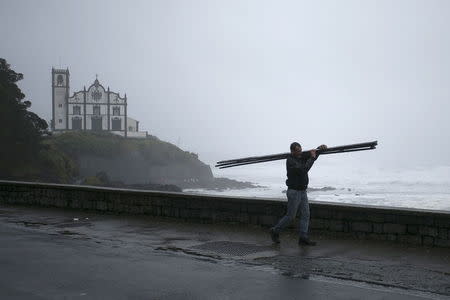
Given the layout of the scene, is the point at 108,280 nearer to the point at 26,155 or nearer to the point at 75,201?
the point at 75,201

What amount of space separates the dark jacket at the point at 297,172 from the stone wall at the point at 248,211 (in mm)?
1194

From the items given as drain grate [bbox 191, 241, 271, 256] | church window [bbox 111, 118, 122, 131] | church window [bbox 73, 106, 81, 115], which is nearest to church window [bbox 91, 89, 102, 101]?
church window [bbox 73, 106, 81, 115]

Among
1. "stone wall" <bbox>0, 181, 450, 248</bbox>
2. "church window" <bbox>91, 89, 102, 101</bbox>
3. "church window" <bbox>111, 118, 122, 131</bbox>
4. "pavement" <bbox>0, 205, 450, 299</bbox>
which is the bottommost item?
"pavement" <bbox>0, 205, 450, 299</bbox>

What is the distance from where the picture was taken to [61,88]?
117m

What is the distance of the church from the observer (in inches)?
4567

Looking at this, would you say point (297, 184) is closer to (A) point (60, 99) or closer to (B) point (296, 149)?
(B) point (296, 149)

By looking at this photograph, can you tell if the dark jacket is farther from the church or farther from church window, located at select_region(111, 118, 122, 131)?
church window, located at select_region(111, 118, 122, 131)

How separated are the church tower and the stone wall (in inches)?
4087

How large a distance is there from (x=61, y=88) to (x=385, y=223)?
115587mm

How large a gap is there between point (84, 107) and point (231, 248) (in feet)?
367

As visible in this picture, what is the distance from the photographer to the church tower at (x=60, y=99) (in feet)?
382

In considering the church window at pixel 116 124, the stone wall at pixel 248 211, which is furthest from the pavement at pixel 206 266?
the church window at pixel 116 124

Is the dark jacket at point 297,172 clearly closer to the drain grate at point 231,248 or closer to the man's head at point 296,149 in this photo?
the man's head at point 296,149

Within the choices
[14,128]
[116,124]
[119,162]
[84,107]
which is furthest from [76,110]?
[14,128]
